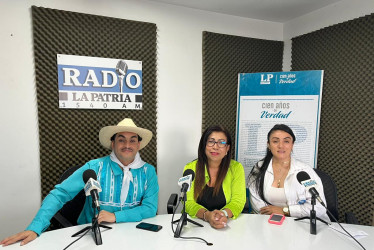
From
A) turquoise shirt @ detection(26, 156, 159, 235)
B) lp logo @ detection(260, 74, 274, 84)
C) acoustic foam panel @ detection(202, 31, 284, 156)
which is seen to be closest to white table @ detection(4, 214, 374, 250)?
turquoise shirt @ detection(26, 156, 159, 235)

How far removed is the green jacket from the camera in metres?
1.89

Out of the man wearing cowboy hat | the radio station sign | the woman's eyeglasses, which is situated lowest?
the man wearing cowboy hat

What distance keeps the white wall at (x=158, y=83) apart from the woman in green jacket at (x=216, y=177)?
93cm

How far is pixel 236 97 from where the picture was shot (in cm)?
324

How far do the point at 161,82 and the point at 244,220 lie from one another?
174 centimetres

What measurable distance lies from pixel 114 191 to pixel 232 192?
93 centimetres

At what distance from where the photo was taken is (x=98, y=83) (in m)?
2.53

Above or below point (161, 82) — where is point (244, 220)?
below

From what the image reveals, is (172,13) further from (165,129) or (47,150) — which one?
(47,150)

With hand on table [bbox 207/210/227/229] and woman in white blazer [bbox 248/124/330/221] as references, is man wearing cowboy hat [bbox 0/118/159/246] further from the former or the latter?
woman in white blazer [bbox 248/124/330/221]

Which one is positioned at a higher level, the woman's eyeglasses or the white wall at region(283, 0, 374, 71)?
the white wall at region(283, 0, 374, 71)

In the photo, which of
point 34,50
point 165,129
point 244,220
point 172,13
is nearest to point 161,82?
point 165,129

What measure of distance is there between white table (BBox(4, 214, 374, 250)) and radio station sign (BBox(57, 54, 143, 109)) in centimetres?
134

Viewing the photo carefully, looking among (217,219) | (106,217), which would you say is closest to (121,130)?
(106,217)
